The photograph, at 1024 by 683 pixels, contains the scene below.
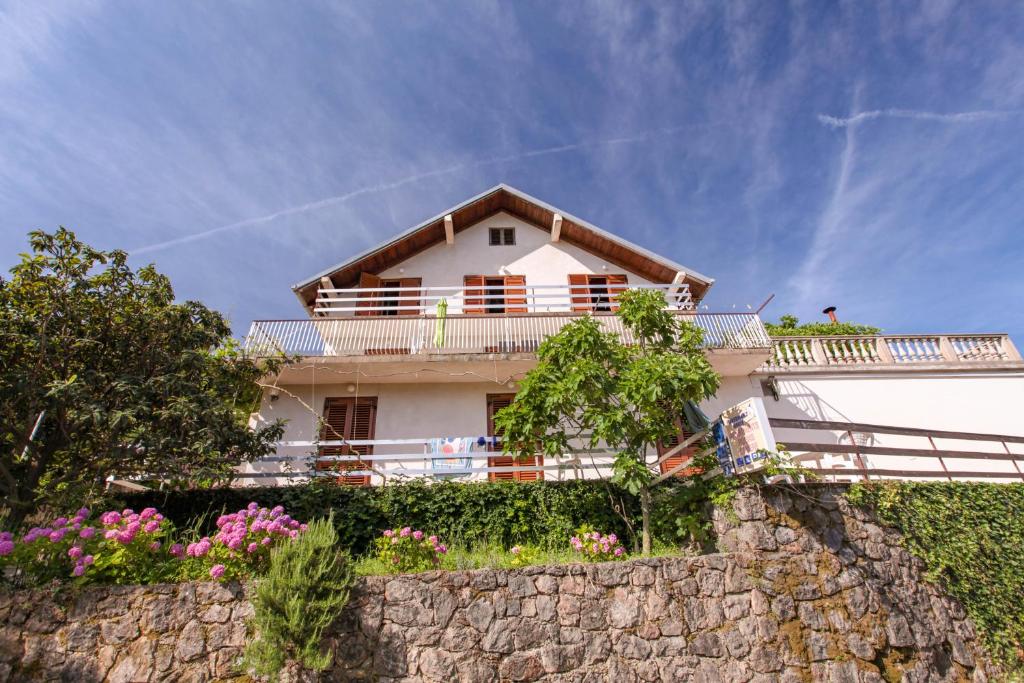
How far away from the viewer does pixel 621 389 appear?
7168mm

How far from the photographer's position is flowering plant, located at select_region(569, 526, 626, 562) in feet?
22.0

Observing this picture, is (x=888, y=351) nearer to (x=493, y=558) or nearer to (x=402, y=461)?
(x=493, y=558)

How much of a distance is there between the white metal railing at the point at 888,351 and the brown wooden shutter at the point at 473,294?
7364 mm

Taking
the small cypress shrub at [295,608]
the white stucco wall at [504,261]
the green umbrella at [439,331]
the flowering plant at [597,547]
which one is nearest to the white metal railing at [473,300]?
A: the white stucco wall at [504,261]

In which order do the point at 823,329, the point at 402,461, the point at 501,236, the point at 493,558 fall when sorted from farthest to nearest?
the point at 823,329, the point at 501,236, the point at 402,461, the point at 493,558

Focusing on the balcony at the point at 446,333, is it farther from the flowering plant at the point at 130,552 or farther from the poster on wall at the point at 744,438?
the flowering plant at the point at 130,552

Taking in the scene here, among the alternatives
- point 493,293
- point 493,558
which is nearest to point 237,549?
point 493,558

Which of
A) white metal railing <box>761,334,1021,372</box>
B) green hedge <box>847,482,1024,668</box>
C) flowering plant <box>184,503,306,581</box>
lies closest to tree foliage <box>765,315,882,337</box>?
white metal railing <box>761,334,1021,372</box>

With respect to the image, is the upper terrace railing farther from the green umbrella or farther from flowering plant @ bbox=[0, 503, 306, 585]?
flowering plant @ bbox=[0, 503, 306, 585]

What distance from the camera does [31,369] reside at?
6598 mm

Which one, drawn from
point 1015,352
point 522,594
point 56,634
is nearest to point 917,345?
point 1015,352

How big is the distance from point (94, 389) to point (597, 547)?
7.00 metres

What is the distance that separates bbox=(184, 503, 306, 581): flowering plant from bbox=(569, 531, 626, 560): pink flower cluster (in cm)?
358

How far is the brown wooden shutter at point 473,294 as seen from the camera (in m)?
13.2
